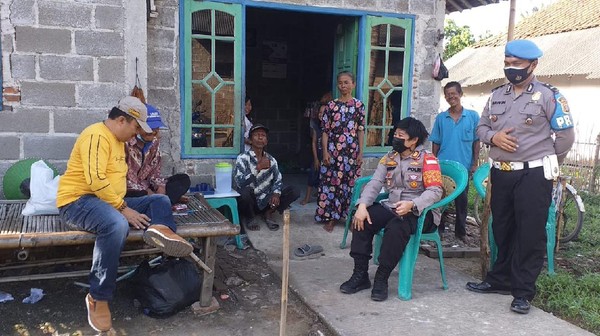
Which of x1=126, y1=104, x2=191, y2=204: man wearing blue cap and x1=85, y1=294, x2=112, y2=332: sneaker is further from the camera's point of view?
x1=126, y1=104, x2=191, y2=204: man wearing blue cap

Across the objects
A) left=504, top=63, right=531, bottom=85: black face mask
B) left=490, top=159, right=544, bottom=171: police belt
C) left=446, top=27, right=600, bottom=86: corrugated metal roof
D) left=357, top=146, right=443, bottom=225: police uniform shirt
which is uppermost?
left=446, top=27, right=600, bottom=86: corrugated metal roof

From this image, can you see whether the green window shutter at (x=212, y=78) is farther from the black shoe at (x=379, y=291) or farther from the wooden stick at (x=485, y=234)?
the wooden stick at (x=485, y=234)

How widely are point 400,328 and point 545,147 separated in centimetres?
170

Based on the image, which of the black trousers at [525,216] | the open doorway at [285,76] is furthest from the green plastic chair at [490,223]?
the open doorway at [285,76]

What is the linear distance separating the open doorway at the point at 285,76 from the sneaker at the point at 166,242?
5997mm

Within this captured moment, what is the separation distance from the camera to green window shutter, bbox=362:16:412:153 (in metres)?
6.13

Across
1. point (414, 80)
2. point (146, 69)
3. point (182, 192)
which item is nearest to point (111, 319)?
point (182, 192)

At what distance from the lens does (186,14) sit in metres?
5.32

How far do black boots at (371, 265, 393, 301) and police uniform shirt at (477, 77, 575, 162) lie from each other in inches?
49.0

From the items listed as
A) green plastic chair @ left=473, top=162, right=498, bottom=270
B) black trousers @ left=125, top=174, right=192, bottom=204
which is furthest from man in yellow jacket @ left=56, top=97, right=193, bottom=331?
green plastic chair @ left=473, top=162, right=498, bottom=270

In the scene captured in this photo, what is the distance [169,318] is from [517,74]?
311 cm

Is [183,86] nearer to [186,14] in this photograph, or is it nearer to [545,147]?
[186,14]

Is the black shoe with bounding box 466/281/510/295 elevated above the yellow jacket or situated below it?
below

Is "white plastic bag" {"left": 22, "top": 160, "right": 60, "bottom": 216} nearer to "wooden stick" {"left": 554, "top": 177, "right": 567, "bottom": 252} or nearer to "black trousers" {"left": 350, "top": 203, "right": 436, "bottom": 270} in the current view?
"black trousers" {"left": 350, "top": 203, "right": 436, "bottom": 270}
